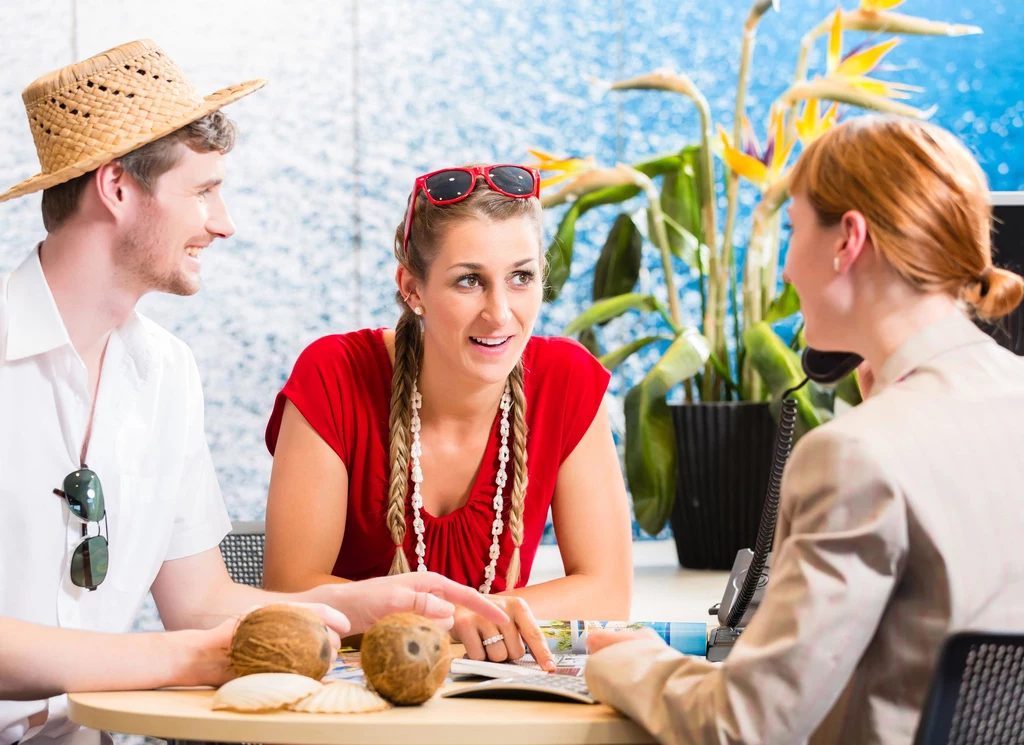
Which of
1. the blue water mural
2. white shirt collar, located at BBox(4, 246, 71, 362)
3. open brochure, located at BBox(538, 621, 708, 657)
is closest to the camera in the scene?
open brochure, located at BBox(538, 621, 708, 657)

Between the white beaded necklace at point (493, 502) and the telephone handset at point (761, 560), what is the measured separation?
46 centimetres

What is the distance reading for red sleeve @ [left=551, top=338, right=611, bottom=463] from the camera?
214 centimetres

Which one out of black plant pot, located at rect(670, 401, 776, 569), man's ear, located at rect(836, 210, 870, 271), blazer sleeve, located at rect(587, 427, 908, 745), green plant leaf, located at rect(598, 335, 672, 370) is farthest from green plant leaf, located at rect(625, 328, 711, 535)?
blazer sleeve, located at rect(587, 427, 908, 745)

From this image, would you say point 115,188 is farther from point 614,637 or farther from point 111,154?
point 614,637

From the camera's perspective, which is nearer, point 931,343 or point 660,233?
point 931,343

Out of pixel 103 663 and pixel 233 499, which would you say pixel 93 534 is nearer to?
pixel 103 663

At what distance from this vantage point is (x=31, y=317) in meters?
1.62

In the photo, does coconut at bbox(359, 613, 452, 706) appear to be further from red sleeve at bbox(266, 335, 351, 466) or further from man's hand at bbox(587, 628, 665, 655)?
red sleeve at bbox(266, 335, 351, 466)

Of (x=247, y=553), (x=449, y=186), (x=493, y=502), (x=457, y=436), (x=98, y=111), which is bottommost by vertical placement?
(x=247, y=553)

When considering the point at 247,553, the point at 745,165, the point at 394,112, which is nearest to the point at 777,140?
the point at 745,165

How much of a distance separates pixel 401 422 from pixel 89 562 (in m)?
0.65

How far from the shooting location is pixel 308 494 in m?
1.98

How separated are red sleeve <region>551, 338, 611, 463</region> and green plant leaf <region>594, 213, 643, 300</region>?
1.51 metres

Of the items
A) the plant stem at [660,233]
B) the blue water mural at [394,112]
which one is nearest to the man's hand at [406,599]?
the plant stem at [660,233]
